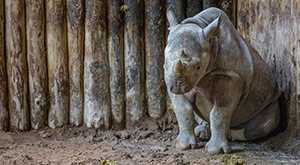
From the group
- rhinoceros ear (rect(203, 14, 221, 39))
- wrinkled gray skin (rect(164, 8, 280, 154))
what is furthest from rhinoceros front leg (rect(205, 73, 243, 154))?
rhinoceros ear (rect(203, 14, 221, 39))

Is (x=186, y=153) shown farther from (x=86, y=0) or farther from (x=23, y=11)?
(x=23, y=11)

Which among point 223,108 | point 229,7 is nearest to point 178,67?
point 223,108

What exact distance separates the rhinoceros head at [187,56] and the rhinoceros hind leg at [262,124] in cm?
125

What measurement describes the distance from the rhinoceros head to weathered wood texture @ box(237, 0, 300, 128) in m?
1.21

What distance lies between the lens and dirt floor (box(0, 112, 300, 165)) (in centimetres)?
425

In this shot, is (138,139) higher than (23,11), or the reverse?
(23,11)

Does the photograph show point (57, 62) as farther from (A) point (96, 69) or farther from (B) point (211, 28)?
(B) point (211, 28)

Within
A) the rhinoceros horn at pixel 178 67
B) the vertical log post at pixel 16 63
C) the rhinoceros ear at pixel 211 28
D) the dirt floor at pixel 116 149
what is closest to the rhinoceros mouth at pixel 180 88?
the rhinoceros horn at pixel 178 67

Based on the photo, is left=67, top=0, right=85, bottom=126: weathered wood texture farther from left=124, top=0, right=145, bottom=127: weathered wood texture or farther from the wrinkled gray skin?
the wrinkled gray skin

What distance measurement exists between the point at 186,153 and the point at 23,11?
8.91 feet

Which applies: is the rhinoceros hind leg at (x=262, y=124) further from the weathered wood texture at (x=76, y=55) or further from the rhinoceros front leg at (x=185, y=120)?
the weathered wood texture at (x=76, y=55)

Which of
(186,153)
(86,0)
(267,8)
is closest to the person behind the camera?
(186,153)

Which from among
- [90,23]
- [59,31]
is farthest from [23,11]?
[90,23]

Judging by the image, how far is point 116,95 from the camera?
5637 millimetres
